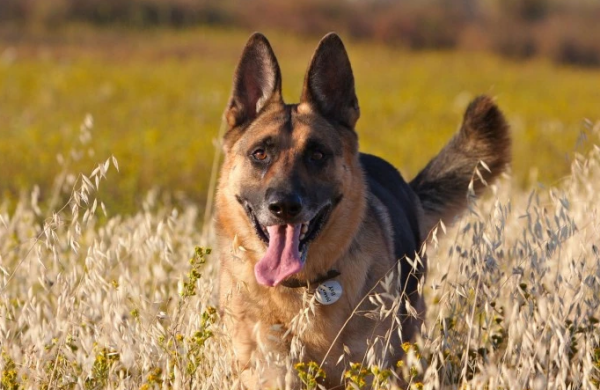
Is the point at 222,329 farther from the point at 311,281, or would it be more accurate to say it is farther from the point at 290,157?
the point at 290,157

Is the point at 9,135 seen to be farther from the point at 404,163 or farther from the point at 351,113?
the point at 351,113

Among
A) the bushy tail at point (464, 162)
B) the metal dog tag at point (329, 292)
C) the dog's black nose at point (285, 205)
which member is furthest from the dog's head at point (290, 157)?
the bushy tail at point (464, 162)

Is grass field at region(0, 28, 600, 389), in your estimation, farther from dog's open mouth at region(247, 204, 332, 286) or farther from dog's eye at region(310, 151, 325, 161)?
dog's eye at region(310, 151, 325, 161)

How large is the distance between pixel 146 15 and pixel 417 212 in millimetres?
22797

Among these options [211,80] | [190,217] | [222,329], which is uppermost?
[222,329]

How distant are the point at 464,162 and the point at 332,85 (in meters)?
1.62

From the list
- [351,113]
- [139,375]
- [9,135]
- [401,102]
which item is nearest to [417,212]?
[351,113]

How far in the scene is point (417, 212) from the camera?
6082 mm

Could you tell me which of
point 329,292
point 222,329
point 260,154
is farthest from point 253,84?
point 222,329

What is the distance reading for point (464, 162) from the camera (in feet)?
20.5

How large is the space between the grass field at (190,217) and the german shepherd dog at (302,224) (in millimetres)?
223

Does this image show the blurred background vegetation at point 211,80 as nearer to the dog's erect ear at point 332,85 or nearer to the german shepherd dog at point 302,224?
the german shepherd dog at point 302,224

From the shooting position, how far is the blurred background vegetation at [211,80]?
10656 millimetres

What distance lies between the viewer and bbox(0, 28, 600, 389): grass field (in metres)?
4.09
